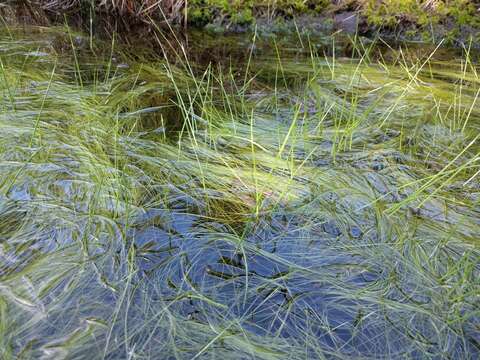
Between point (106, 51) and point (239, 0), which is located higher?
point (239, 0)

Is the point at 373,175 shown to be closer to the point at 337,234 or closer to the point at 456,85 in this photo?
the point at 337,234

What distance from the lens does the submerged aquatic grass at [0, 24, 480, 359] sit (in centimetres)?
125

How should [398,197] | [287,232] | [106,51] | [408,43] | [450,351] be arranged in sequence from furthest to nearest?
1. [408,43]
2. [106,51]
3. [398,197]
4. [287,232]
5. [450,351]

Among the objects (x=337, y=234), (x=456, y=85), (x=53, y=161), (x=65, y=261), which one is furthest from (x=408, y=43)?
(x=65, y=261)

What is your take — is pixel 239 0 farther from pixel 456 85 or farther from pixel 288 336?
pixel 288 336

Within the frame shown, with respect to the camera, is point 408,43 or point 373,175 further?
point 408,43

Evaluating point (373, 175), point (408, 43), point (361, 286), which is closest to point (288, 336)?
point (361, 286)

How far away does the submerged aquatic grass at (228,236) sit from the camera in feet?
4.10

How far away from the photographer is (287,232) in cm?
165

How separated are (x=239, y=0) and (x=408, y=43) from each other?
1.66m

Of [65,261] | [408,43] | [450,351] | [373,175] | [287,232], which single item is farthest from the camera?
[408,43]

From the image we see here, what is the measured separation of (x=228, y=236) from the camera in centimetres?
160

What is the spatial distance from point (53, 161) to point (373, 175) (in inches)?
54.5

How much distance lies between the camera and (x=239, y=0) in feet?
14.4
